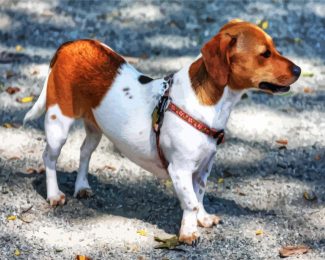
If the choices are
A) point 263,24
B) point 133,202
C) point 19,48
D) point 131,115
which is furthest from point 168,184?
point 263,24

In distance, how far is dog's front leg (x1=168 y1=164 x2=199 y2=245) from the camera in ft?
16.2

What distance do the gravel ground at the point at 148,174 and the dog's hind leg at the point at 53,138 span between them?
0.18m

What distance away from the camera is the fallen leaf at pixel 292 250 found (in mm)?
5055

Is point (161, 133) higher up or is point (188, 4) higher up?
point (161, 133)

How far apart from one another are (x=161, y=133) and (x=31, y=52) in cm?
389

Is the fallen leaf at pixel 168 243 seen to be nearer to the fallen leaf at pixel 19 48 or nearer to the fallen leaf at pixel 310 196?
the fallen leaf at pixel 310 196

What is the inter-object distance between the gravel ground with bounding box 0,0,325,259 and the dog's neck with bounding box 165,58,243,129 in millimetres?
1034

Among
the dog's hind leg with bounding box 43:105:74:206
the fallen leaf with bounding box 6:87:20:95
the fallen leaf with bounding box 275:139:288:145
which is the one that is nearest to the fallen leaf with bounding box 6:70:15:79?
the fallen leaf with bounding box 6:87:20:95

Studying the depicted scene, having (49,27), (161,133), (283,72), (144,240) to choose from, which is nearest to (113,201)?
(144,240)

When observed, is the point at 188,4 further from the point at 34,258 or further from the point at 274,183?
the point at 34,258

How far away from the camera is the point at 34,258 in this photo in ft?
16.4

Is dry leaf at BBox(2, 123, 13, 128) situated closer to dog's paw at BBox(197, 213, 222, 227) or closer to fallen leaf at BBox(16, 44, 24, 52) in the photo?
fallen leaf at BBox(16, 44, 24, 52)

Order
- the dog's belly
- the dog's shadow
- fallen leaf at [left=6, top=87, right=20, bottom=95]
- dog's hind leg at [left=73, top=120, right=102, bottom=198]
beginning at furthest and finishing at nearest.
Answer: fallen leaf at [left=6, top=87, right=20, bottom=95] → dog's hind leg at [left=73, top=120, right=102, bottom=198] → the dog's shadow → the dog's belly

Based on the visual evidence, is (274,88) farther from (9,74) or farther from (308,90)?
(9,74)
